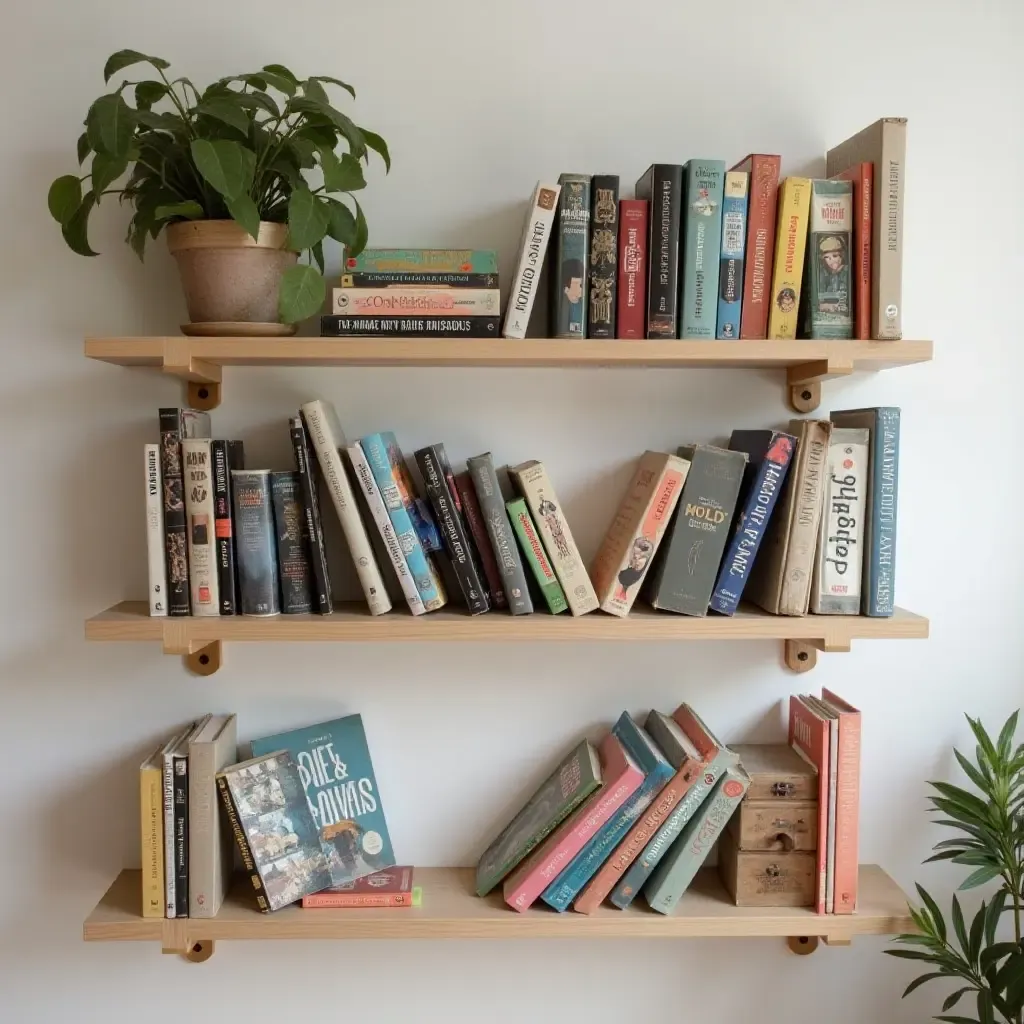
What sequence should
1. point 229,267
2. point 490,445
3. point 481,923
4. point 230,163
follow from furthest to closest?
point 490,445 < point 481,923 < point 229,267 < point 230,163

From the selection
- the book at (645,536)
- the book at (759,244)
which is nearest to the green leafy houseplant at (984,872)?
the book at (645,536)

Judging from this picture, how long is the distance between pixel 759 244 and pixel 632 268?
0.56 feet

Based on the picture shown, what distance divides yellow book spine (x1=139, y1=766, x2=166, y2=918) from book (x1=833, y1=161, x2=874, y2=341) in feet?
3.62

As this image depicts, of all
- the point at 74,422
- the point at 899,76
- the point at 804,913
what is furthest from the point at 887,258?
the point at 74,422

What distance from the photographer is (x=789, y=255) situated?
1.26 m

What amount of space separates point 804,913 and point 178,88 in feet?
4.73

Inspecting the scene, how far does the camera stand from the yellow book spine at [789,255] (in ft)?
4.09

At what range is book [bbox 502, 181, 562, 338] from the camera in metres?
1.22

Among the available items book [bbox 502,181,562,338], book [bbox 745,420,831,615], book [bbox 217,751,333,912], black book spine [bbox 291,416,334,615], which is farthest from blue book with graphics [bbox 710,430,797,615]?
book [bbox 217,751,333,912]

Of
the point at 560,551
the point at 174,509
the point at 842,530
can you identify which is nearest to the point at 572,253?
the point at 560,551

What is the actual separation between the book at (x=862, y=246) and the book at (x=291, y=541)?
769mm

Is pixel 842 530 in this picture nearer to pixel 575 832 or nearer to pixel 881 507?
pixel 881 507

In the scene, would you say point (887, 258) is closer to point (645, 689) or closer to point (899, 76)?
point (899, 76)

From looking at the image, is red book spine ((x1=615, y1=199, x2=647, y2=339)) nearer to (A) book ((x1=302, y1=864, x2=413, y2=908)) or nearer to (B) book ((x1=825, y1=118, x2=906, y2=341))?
(B) book ((x1=825, y1=118, x2=906, y2=341))
